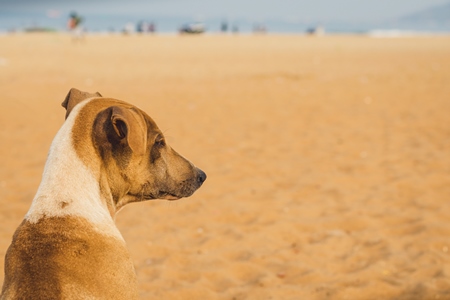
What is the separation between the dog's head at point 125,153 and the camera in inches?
136

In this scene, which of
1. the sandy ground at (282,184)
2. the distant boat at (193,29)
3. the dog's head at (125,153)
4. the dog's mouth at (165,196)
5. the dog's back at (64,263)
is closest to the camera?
the dog's back at (64,263)

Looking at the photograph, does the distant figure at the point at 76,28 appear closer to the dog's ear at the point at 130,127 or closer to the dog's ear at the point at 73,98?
the dog's ear at the point at 73,98

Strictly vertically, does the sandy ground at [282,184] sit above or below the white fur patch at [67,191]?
below

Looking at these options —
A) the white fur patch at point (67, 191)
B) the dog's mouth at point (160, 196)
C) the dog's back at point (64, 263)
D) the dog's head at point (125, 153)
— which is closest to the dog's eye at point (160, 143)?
the dog's head at point (125, 153)

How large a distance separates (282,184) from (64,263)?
6.54m

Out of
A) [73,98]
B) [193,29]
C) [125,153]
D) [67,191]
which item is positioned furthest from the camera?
[193,29]

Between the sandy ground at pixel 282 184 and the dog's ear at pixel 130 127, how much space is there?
108 inches

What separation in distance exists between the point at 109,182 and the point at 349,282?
11.3 feet

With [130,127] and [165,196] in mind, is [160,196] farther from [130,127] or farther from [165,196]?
[130,127]

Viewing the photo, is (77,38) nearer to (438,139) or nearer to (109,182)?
(438,139)

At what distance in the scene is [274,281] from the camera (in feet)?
20.0

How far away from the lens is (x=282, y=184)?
944 cm

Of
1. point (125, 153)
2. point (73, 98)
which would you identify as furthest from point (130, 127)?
point (73, 98)

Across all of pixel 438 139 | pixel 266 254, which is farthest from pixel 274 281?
pixel 438 139
